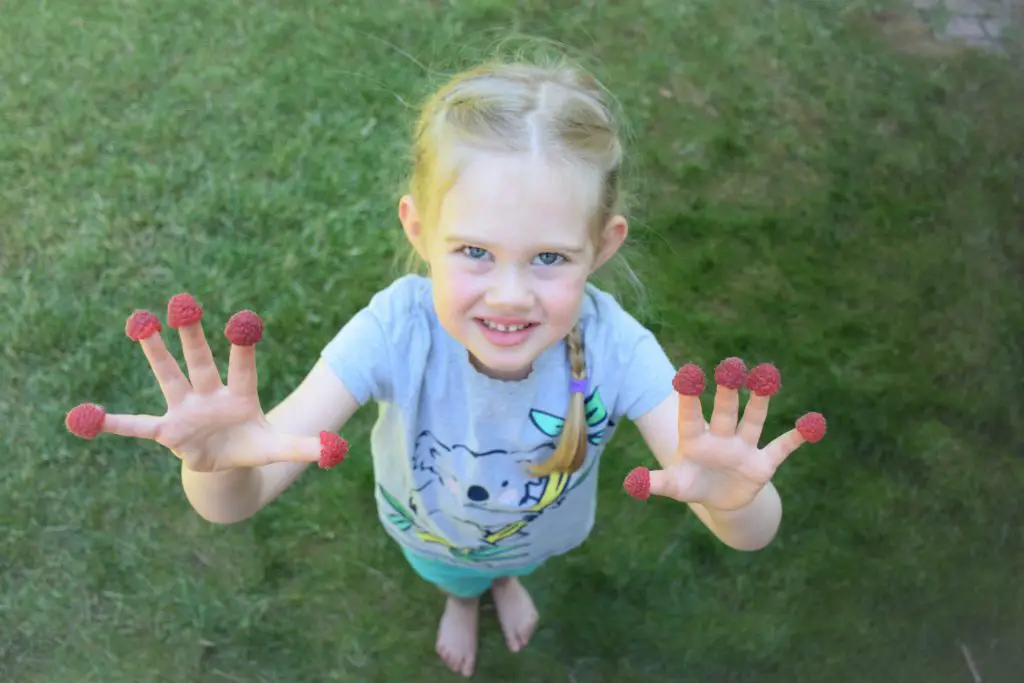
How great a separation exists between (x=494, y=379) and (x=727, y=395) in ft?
1.52

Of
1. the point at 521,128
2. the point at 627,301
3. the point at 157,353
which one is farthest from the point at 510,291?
the point at 627,301

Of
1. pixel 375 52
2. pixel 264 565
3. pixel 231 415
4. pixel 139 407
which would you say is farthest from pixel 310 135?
pixel 231 415

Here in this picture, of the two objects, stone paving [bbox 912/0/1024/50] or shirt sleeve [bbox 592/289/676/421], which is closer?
shirt sleeve [bbox 592/289/676/421]

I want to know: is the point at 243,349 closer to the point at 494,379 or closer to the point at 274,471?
the point at 274,471

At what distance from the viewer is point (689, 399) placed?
1.11 meters

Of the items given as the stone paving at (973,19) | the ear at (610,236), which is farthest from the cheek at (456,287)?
the stone paving at (973,19)

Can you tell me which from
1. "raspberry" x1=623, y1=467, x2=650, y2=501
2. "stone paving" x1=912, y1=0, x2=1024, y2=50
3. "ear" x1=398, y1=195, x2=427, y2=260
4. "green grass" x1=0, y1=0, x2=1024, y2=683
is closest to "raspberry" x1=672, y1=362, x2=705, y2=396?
"raspberry" x1=623, y1=467, x2=650, y2=501

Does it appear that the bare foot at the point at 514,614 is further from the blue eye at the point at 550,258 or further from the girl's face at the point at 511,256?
the blue eye at the point at 550,258

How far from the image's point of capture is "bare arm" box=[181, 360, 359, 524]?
1.23 m

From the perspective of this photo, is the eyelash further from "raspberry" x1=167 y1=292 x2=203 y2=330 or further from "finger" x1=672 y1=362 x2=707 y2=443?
"raspberry" x1=167 y1=292 x2=203 y2=330

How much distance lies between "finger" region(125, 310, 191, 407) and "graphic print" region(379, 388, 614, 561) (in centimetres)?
51

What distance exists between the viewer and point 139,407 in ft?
8.45

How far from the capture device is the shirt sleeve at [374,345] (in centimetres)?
142

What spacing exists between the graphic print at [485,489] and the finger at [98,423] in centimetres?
55
